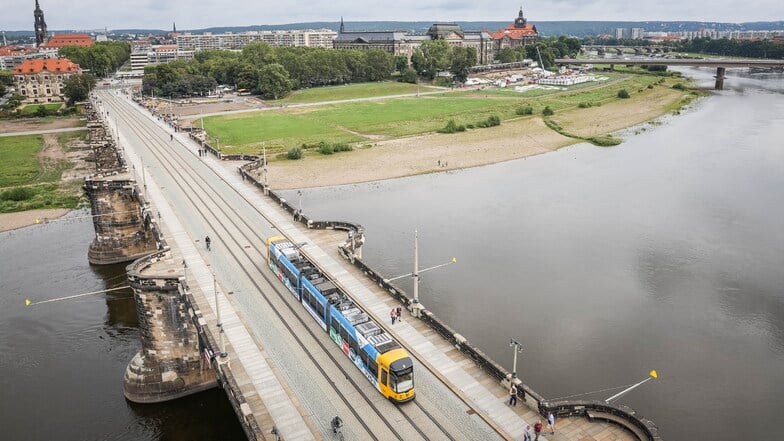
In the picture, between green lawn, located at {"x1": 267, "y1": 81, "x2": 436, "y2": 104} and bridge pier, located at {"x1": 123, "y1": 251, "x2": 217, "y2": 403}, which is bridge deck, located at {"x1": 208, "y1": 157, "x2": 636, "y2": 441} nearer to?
bridge pier, located at {"x1": 123, "y1": 251, "x2": 217, "y2": 403}

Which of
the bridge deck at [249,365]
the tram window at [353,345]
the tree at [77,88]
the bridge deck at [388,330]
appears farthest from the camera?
the tree at [77,88]

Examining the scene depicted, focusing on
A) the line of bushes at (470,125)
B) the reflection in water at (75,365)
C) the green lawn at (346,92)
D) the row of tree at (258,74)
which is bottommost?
the reflection in water at (75,365)

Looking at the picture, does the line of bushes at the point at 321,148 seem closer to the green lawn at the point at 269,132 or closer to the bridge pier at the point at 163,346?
the green lawn at the point at 269,132

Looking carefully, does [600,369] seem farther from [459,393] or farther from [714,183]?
[714,183]

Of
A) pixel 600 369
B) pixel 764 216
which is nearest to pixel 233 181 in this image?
pixel 600 369

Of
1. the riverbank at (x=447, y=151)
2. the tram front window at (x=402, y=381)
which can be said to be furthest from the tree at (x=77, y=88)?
the tram front window at (x=402, y=381)

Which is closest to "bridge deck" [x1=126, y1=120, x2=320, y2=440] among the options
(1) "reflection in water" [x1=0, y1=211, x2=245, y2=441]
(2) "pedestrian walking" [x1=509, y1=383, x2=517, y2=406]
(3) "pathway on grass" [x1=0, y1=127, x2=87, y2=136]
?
(1) "reflection in water" [x1=0, y1=211, x2=245, y2=441]

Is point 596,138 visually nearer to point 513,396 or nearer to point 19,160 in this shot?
point 513,396
